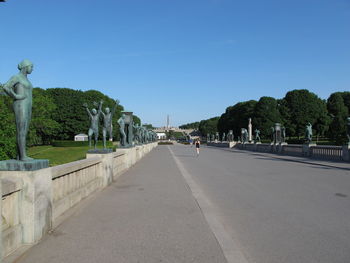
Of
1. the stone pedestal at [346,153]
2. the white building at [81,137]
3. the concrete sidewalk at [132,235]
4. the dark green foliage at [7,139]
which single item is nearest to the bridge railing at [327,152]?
the stone pedestal at [346,153]

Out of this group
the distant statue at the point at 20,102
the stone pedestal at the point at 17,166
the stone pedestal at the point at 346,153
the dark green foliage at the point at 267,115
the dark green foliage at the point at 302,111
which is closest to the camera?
the stone pedestal at the point at 17,166

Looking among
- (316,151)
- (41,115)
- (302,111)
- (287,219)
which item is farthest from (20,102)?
(302,111)

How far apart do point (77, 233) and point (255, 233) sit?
287 cm

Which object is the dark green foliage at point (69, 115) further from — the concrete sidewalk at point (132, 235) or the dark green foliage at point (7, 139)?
the concrete sidewalk at point (132, 235)

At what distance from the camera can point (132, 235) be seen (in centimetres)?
580

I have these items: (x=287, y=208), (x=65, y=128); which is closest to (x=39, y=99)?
(x=65, y=128)

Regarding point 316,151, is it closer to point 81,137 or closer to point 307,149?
point 307,149

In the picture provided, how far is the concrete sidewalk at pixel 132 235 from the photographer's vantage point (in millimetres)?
4756

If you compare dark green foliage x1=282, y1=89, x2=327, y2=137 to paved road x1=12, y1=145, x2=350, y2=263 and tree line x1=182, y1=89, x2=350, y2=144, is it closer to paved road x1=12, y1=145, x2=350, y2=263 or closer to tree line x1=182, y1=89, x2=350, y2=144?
tree line x1=182, y1=89, x2=350, y2=144

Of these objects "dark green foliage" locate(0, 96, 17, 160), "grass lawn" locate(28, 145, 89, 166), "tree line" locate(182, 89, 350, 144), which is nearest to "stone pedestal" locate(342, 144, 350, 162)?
"dark green foliage" locate(0, 96, 17, 160)

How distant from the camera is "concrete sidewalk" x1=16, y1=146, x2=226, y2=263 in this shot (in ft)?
15.6

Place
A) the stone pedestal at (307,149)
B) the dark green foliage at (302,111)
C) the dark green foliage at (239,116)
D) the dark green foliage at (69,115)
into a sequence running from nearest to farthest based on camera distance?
the stone pedestal at (307,149)
the dark green foliage at (69,115)
the dark green foliage at (302,111)
the dark green foliage at (239,116)

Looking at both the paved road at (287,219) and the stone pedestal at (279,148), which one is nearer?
the paved road at (287,219)

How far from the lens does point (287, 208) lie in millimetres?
8008
